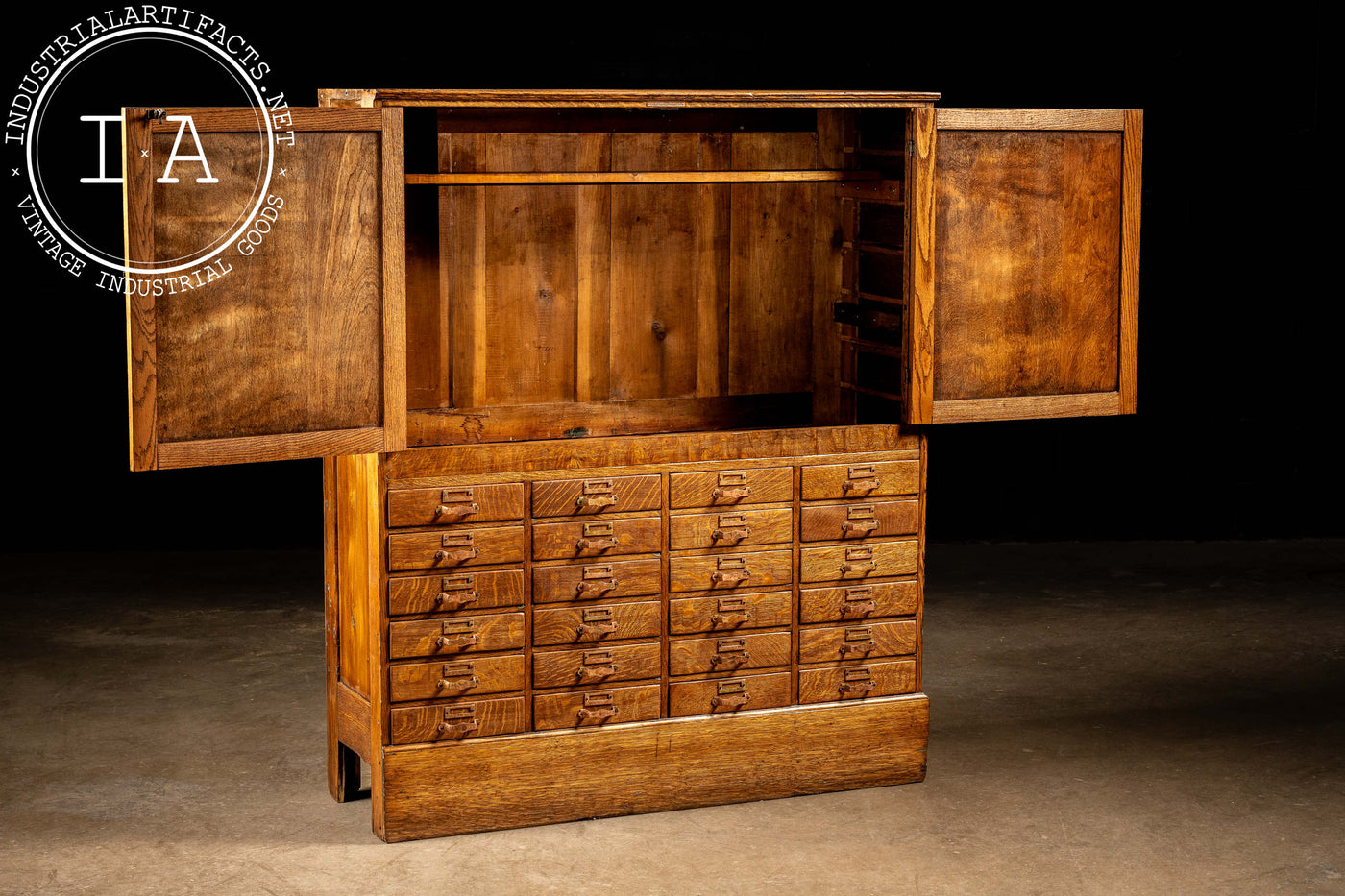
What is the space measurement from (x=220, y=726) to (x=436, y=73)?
9.47ft

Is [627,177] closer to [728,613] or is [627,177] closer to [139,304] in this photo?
[728,613]

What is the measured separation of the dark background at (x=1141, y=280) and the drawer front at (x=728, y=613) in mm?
3080

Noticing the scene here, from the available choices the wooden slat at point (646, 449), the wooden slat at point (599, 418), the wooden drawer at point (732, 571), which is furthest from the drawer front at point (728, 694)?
the wooden slat at point (599, 418)

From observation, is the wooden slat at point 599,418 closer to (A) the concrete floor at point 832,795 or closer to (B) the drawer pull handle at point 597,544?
(B) the drawer pull handle at point 597,544

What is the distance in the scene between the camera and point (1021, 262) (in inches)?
177

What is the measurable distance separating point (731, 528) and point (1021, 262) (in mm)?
968

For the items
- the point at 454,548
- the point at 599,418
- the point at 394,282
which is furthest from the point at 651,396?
the point at 394,282

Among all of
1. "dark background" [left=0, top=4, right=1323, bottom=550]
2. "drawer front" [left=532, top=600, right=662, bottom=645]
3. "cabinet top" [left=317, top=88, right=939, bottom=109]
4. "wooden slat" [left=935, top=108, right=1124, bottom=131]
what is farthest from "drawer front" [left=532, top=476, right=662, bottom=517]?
"dark background" [left=0, top=4, right=1323, bottom=550]

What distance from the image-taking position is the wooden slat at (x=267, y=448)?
12.3ft

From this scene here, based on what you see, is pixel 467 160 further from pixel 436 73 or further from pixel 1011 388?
pixel 436 73

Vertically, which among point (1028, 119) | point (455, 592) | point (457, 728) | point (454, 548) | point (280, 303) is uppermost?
point (1028, 119)

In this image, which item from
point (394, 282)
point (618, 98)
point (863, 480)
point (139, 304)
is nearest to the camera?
point (139, 304)

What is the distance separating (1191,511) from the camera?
7.60 m

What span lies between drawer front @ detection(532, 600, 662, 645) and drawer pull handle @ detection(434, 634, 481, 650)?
0.15m
